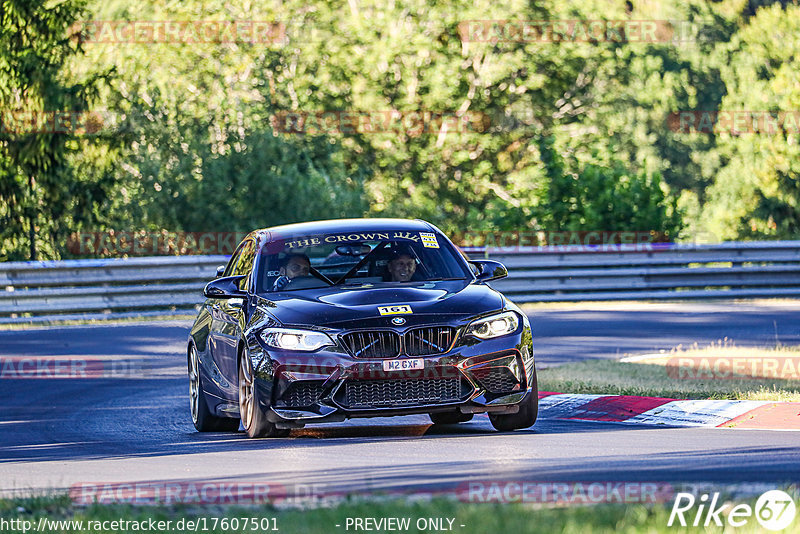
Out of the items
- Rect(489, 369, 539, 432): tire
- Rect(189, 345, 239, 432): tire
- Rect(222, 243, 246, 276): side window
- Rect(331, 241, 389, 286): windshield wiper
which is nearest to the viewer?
Rect(489, 369, 539, 432): tire

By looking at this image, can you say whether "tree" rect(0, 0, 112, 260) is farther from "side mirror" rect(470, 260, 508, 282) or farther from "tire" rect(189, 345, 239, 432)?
"side mirror" rect(470, 260, 508, 282)

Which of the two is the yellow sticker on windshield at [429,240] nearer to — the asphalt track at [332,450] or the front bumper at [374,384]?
the asphalt track at [332,450]

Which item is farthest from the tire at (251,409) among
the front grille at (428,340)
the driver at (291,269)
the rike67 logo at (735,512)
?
the rike67 logo at (735,512)

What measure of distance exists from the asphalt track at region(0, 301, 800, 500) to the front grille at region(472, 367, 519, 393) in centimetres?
35

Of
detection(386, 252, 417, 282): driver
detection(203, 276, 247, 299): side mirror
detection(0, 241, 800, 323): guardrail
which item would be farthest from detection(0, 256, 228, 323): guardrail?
detection(386, 252, 417, 282): driver

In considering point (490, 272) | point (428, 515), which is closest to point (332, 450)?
point (490, 272)

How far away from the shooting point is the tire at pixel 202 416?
36.9ft

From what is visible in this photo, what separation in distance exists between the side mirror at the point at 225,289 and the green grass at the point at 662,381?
11.4 feet

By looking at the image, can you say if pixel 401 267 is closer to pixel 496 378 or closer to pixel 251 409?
pixel 496 378

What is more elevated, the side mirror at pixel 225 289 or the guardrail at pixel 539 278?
the side mirror at pixel 225 289

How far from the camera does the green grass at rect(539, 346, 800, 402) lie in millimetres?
11969

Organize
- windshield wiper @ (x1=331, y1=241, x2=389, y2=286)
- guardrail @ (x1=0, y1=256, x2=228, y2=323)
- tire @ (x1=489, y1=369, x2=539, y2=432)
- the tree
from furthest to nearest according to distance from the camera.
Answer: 1. the tree
2. guardrail @ (x1=0, y1=256, x2=228, y2=323)
3. windshield wiper @ (x1=331, y1=241, x2=389, y2=286)
4. tire @ (x1=489, y1=369, x2=539, y2=432)

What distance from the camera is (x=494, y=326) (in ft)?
32.1

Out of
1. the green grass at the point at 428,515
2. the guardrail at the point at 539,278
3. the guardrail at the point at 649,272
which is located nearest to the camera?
the green grass at the point at 428,515
